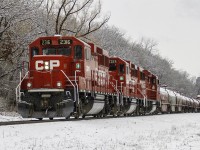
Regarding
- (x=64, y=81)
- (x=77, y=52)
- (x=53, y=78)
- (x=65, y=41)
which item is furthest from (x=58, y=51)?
(x=64, y=81)

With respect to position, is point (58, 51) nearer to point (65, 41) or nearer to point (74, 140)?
point (65, 41)

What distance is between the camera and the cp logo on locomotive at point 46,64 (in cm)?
2042

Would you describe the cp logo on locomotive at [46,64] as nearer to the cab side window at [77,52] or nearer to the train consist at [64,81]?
the train consist at [64,81]

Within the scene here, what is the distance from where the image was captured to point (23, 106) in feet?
64.7

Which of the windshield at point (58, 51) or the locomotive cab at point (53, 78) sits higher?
the windshield at point (58, 51)

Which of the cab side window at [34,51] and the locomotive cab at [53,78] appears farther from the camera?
the cab side window at [34,51]

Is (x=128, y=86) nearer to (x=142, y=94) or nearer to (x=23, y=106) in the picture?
(x=142, y=94)

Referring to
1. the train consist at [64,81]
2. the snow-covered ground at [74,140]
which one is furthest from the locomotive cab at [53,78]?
the snow-covered ground at [74,140]

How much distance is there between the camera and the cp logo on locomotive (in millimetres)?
20422

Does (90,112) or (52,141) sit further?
(90,112)

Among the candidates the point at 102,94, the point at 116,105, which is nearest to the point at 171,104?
the point at 116,105

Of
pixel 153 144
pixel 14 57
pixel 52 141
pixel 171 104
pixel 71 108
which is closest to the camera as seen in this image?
pixel 52 141

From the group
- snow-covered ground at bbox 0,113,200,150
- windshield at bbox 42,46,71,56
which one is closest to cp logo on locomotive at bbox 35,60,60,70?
windshield at bbox 42,46,71,56

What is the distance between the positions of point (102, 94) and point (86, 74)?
303cm
